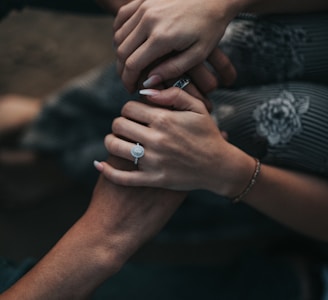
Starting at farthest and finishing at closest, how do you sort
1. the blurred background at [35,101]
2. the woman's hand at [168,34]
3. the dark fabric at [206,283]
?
the blurred background at [35,101]
the dark fabric at [206,283]
the woman's hand at [168,34]

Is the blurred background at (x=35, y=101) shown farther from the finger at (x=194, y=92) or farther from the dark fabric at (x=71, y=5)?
the finger at (x=194, y=92)

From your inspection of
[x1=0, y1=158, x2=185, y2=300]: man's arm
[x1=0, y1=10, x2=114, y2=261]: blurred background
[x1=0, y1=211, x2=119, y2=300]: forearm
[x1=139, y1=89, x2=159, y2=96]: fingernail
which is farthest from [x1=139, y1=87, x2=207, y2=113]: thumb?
[x1=0, y1=10, x2=114, y2=261]: blurred background

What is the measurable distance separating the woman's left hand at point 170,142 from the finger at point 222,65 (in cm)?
9

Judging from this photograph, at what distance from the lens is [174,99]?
2.39 ft

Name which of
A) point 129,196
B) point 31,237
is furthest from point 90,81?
point 129,196

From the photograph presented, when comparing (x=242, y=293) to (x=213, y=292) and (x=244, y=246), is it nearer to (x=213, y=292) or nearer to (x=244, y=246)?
(x=213, y=292)

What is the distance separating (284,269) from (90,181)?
517 mm

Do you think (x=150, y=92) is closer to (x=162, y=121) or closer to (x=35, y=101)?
(x=162, y=121)

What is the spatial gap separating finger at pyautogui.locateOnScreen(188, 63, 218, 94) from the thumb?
0.15ft

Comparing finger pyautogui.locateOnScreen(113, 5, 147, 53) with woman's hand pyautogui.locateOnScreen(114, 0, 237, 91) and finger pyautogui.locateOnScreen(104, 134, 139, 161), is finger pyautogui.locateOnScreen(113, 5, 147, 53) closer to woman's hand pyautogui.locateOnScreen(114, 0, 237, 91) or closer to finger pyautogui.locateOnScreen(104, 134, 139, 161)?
woman's hand pyautogui.locateOnScreen(114, 0, 237, 91)

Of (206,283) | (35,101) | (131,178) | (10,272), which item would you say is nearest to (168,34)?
(131,178)

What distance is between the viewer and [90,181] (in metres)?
1.27

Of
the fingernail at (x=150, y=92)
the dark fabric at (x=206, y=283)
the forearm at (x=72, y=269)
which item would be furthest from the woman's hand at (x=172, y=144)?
the dark fabric at (x=206, y=283)

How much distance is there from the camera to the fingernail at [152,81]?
2.39 ft
